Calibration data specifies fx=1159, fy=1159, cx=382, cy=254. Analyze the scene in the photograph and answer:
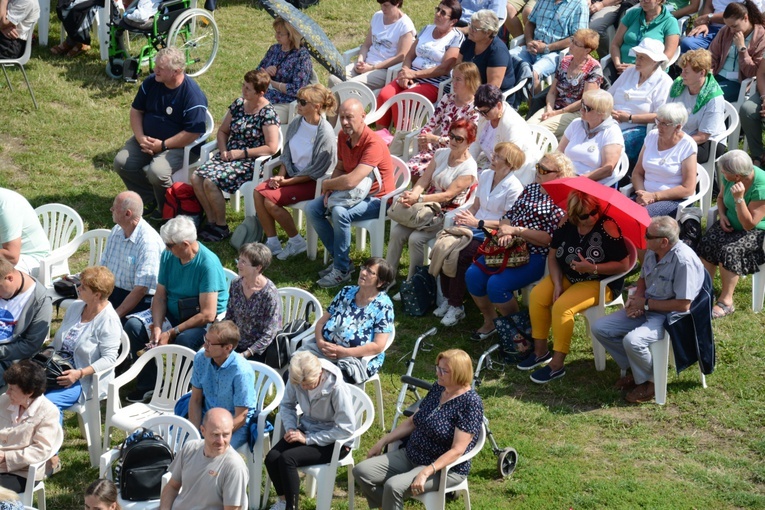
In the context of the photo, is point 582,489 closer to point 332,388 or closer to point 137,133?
point 332,388

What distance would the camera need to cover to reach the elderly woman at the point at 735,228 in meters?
8.36

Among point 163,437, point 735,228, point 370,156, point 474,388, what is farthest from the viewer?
point 370,156

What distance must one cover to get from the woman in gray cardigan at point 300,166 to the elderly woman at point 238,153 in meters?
0.35

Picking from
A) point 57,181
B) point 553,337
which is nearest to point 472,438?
point 553,337

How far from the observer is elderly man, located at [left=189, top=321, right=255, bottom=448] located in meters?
6.89

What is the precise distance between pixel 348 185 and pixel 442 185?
0.77 metres

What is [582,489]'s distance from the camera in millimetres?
6898

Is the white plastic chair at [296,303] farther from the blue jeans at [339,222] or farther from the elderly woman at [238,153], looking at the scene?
the elderly woman at [238,153]

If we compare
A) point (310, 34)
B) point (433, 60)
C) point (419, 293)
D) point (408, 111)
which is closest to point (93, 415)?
point (419, 293)

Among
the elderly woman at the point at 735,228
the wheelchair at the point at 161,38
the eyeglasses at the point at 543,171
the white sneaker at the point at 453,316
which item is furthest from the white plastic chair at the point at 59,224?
the elderly woman at the point at 735,228

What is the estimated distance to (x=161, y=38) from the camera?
12.4 metres

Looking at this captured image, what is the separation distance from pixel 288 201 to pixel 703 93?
3.55 metres

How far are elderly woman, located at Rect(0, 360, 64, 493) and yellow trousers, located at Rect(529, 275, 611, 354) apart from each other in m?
3.34

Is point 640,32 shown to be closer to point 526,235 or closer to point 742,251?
point 742,251
